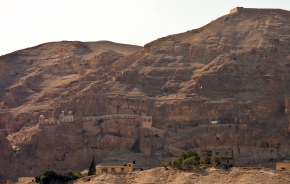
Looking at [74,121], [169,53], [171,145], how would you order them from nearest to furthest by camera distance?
[171,145], [74,121], [169,53]

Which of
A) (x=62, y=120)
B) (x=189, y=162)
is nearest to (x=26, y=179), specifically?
(x=62, y=120)

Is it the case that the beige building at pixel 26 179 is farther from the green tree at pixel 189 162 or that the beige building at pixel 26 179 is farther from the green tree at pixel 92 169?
the green tree at pixel 189 162

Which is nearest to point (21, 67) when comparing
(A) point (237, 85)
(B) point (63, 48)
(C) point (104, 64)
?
(B) point (63, 48)

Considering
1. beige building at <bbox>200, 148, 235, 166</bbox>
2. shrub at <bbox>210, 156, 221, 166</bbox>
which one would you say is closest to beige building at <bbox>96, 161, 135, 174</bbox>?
beige building at <bbox>200, 148, 235, 166</bbox>

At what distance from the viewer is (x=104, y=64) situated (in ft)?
418

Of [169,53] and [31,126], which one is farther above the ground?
[169,53]

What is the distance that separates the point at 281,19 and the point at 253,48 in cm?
856

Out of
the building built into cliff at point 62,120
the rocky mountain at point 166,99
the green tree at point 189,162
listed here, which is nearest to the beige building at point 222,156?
the green tree at point 189,162

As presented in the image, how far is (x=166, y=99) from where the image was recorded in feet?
379

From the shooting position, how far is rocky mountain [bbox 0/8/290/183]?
356 ft

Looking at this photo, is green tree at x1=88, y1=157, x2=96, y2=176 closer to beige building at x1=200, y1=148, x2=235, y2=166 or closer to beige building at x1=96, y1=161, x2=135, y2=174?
beige building at x1=96, y1=161, x2=135, y2=174

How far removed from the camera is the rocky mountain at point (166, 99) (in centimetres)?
10838

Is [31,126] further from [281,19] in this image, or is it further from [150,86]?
[281,19]

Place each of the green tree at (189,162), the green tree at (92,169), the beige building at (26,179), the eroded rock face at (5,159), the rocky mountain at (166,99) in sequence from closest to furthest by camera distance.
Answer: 1. the green tree at (189,162)
2. the green tree at (92,169)
3. the beige building at (26,179)
4. the rocky mountain at (166,99)
5. the eroded rock face at (5,159)
